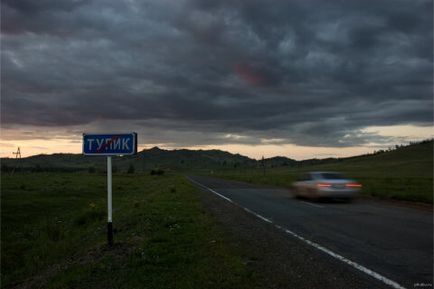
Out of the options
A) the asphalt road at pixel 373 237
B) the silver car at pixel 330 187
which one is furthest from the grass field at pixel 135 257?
the silver car at pixel 330 187

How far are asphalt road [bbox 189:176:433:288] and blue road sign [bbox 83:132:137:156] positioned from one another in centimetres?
447

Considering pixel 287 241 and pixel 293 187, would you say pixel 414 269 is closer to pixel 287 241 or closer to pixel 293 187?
pixel 287 241

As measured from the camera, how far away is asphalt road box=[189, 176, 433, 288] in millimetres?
6845

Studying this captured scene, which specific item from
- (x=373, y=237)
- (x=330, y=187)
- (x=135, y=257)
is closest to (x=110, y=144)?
(x=135, y=257)

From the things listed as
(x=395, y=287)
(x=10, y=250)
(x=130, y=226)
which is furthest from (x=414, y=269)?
(x=10, y=250)

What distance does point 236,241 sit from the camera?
379 inches

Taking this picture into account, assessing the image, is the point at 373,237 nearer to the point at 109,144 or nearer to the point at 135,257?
the point at 135,257

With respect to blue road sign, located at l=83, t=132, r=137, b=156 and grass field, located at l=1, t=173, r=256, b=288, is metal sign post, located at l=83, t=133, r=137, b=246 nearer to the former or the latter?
blue road sign, located at l=83, t=132, r=137, b=156

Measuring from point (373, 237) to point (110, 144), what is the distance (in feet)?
22.0

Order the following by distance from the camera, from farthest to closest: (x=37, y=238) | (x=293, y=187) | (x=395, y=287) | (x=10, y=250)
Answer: (x=293, y=187)
(x=37, y=238)
(x=10, y=250)
(x=395, y=287)

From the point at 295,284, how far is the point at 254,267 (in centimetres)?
114

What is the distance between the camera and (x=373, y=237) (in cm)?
1014

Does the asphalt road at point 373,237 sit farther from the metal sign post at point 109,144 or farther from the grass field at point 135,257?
the metal sign post at point 109,144

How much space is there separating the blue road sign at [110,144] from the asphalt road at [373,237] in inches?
176
